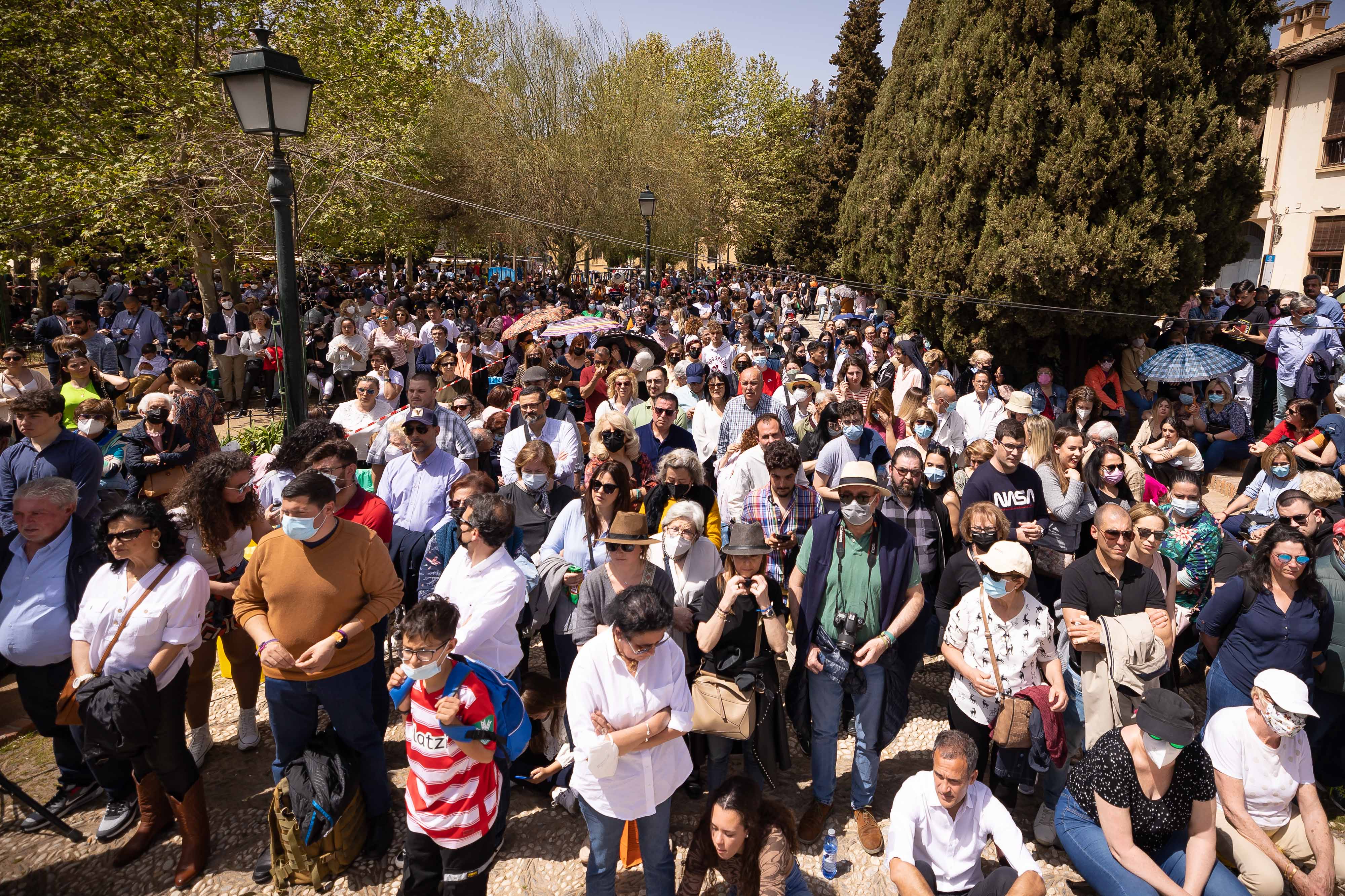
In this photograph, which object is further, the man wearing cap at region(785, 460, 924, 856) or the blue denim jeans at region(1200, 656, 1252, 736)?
the blue denim jeans at region(1200, 656, 1252, 736)

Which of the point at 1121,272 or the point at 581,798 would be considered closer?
the point at 581,798

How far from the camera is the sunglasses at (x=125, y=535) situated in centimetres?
347

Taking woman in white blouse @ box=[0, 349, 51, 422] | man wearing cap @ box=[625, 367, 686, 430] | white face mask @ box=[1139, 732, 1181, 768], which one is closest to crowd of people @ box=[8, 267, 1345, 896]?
white face mask @ box=[1139, 732, 1181, 768]

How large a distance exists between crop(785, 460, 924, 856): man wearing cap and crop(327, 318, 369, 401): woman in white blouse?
8.19 meters

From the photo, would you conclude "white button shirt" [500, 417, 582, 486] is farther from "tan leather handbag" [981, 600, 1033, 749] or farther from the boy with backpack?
"tan leather handbag" [981, 600, 1033, 749]

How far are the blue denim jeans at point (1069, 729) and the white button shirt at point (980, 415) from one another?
124 inches

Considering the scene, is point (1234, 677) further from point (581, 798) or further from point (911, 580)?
point (581, 798)

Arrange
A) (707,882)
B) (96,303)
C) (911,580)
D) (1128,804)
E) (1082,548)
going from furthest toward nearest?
(96,303)
(1082,548)
(911,580)
(707,882)
(1128,804)

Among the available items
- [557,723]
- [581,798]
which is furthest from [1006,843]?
[557,723]

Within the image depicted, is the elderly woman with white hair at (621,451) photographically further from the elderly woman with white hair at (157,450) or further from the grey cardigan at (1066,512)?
the grey cardigan at (1066,512)

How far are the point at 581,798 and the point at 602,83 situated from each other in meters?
24.4

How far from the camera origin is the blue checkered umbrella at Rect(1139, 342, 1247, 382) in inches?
297

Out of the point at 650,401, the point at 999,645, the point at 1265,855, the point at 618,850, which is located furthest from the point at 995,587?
the point at 650,401

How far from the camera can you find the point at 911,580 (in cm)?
395
